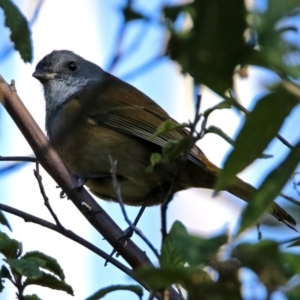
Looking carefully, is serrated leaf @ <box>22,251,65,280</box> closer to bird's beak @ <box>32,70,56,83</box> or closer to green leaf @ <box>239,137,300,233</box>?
green leaf @ <box>239,137,300,233</box>

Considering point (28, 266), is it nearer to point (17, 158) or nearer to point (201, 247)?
point (17, 158)

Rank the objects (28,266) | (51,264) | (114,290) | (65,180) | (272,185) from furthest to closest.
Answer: (65,180), (51,264), (28,266), (114,290), (272,185)

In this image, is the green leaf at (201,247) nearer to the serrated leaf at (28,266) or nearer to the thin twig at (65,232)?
the serrated leaf at (28,266)

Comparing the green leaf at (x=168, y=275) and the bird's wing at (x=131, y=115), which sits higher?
the bird's wing at (x=131, y=115)

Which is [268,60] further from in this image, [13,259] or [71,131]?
[13,259]

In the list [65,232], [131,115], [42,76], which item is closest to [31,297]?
[65,232]

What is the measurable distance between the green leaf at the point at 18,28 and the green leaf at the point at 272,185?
0.92 metres

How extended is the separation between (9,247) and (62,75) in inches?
145

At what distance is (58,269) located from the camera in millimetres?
2434

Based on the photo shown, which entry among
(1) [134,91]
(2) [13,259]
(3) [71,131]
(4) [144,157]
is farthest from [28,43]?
(1) [134,91]

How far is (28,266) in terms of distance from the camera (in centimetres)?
221

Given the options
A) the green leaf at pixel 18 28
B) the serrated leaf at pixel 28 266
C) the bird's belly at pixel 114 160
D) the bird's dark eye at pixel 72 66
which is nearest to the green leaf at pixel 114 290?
the serrated leaf at pixel 28 266

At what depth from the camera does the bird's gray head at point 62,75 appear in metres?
5.54

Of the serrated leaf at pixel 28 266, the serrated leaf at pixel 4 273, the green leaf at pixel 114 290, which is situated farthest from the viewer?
the serrated leaf at pixel 4 273
